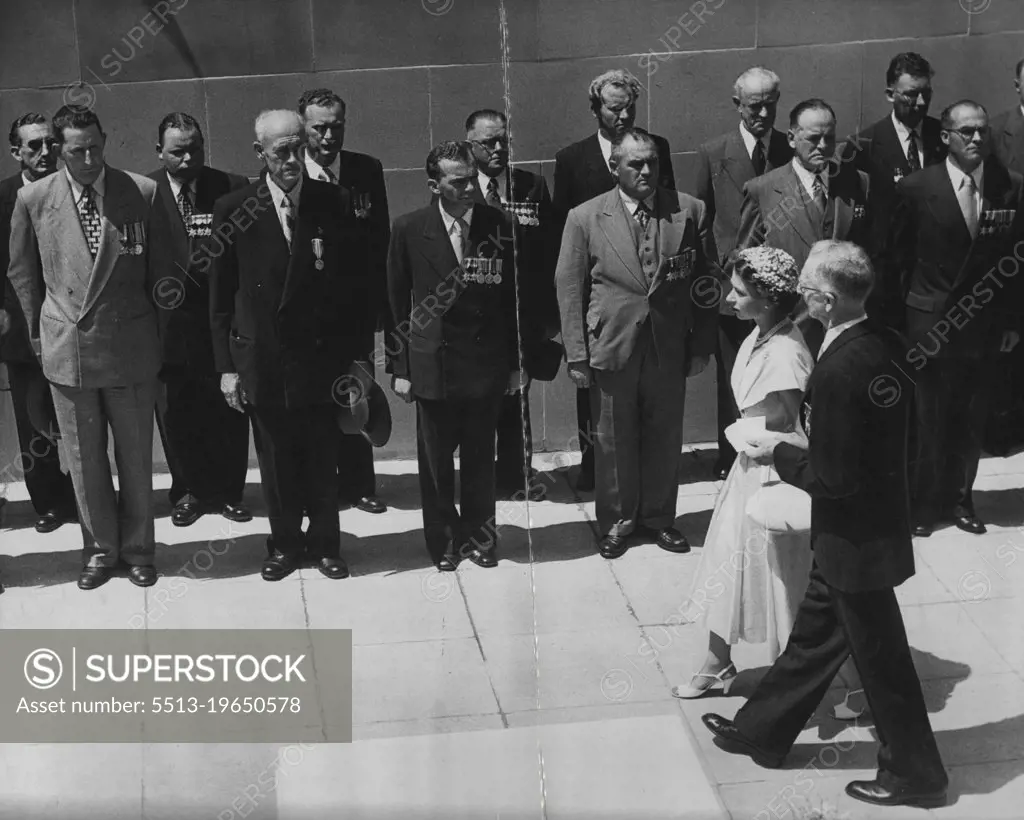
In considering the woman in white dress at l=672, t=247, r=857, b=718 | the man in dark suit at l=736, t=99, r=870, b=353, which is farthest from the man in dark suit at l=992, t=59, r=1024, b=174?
the woman in white dress at l=672, t=247, r=857, b=718

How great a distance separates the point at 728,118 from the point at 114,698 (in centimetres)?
435

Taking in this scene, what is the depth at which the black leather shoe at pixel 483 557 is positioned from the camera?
7.45m

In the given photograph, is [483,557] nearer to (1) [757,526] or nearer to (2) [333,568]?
(2) [333,568]

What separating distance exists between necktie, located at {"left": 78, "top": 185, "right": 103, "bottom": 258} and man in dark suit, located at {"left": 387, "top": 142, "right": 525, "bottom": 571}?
1.24m

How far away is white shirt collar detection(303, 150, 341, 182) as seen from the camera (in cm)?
755

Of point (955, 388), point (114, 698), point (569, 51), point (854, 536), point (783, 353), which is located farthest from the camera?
point (569, 51)

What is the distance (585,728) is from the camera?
6.00 meters

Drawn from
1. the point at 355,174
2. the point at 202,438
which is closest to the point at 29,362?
the point at 202,438

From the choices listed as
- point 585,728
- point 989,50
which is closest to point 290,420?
point 585,728

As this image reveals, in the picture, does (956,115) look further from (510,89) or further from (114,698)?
(114,698)

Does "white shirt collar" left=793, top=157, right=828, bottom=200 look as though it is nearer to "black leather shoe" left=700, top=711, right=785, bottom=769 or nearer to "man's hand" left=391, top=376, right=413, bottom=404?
"man's hand" left=391, top=376, right=413, bottom=404

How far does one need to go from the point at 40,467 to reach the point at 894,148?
438 cm

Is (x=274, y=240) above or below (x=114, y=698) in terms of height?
above

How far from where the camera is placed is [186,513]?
7988 mm
